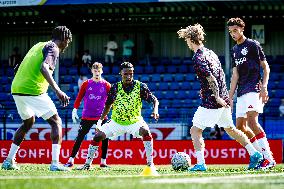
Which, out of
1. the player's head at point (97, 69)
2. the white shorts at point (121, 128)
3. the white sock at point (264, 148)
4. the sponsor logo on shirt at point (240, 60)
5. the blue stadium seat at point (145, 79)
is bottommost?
the white sock at point (264, 148)

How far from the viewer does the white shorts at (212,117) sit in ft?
37.9

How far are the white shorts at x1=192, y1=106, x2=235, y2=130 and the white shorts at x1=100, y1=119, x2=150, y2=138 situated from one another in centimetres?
94

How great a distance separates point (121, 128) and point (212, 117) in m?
1.59

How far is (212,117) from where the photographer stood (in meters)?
11.5

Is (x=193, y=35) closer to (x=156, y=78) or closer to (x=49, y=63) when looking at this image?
(x=49, y=63)

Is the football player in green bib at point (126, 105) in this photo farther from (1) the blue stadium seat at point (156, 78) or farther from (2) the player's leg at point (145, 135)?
(1) the blue stadium seat at point (156, 78)

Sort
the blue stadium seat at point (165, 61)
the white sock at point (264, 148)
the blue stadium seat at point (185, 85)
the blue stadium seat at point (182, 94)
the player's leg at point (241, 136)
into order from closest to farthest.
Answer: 1. the player's leg at point (241, 136)
2. the white sock at point (264, 148)
3. the blue stadium seat at point (182, 94)
4. the blue stadium seat at point (185, 85)
5. the blue stadium seat at point (165, 61)

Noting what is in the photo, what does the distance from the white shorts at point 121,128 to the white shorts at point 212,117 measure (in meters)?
0.94

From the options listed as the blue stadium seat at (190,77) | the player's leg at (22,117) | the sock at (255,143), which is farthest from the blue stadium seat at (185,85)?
the player's leg at (22,117)

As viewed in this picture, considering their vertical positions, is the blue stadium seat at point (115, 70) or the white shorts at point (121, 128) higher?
the blue stadium seat at point (115, 70)

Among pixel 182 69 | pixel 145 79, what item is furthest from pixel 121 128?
pixel 182 69

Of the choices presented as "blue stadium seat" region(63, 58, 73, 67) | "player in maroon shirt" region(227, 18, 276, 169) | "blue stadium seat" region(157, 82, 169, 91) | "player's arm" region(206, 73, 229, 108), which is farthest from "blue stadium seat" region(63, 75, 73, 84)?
"player's arm" region(206, 73, 229, 108)

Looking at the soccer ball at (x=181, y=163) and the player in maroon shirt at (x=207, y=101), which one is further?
the soccer ball at (x=181, y=163)

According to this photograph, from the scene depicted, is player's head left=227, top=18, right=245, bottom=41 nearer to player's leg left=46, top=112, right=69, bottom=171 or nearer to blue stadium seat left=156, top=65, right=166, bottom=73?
player's leg left=46, top=112, right=69, bottom=171
